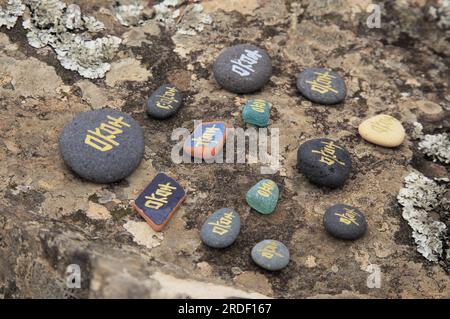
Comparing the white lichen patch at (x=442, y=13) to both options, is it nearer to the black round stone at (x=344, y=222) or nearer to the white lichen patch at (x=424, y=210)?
the white lichen patch at (x=424, y=210)

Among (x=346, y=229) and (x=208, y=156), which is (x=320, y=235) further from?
(x=208, y=156)

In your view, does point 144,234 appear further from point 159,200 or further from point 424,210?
point 424,210

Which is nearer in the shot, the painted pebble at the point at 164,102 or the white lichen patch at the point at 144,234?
the white lichen patch at the point at 144,234

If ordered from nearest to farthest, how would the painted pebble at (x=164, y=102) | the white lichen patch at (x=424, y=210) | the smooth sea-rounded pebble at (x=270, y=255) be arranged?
the smooth sea-rounded pebble at (x=270, y=255), the white lichen patch at (x=424, y=210), the painted pebble at (x=164, y=102)

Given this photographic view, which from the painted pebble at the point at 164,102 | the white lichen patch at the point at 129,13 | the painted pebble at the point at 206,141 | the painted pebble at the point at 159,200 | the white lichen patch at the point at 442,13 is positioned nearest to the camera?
the painted pebble at the point at 159,200

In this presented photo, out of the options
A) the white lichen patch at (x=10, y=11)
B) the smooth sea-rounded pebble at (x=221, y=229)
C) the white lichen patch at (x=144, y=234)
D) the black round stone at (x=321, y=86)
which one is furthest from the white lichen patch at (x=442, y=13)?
the white lichen patch at (x=10, y=11)
